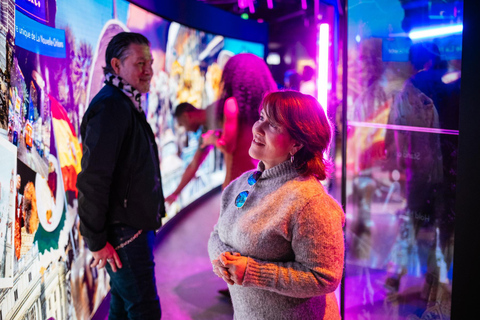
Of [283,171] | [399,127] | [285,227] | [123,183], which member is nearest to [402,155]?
[399,127]

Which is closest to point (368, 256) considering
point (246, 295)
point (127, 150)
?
point (246, 295)

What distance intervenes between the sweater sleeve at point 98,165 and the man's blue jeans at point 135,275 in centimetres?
11

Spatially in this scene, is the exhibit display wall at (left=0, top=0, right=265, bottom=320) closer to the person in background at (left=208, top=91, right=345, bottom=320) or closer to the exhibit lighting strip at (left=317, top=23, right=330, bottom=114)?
the person in background at (left=208, top=91, right=345, bottom=320)

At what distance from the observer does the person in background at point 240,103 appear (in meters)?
2.73

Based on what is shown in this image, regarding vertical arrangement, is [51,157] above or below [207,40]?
below

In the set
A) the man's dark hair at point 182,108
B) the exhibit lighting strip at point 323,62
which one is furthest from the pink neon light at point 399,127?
the man's dark hair at point 182,108

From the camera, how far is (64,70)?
2.19 m

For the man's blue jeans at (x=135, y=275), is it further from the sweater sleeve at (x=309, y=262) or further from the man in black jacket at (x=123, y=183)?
the sweater sleeve at (x=309, y=262)

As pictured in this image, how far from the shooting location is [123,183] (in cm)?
195

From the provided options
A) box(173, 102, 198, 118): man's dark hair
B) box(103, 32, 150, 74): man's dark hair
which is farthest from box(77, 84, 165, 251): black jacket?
box(173, 102, 198, 118): man's dark hair

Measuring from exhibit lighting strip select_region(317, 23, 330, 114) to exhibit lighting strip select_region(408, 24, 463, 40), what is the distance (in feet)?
1.57

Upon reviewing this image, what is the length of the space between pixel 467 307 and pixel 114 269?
1.45 metres

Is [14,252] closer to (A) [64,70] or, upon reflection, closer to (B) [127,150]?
(B) [127,150]

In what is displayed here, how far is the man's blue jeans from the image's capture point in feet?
6.38
